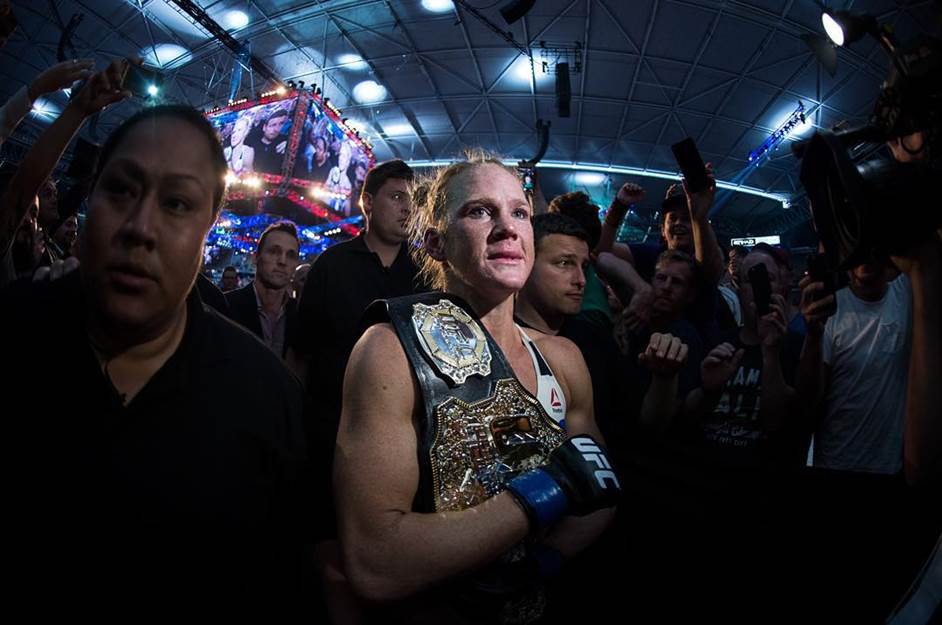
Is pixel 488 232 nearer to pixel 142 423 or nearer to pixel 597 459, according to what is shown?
pixel 597 459

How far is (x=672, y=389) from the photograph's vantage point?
2104mm

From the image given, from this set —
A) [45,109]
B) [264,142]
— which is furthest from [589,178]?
[45,109]

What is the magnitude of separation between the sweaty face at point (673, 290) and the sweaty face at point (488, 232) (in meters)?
1.58

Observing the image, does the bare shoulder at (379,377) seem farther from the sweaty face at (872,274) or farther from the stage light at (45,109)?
the stage light at (45,109)

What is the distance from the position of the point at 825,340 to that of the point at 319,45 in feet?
42.0

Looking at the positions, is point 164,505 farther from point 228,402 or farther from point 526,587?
point 526,587

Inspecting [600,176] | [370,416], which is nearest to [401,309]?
[370,416]

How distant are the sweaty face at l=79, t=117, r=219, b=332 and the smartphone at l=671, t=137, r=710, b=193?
9.04 feet

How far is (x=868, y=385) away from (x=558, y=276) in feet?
6.74

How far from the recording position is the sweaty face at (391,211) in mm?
3074

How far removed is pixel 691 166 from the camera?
286 cm

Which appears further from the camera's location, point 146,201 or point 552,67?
point 552,67

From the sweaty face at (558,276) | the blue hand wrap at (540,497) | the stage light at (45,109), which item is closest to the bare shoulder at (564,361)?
the sweaty face at (558,276)

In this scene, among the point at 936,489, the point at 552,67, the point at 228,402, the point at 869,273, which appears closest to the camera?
the point at 228,402
